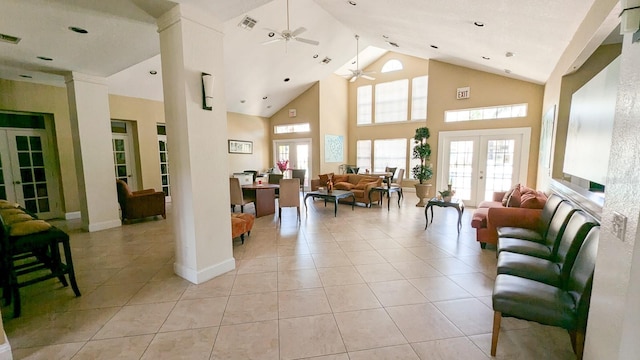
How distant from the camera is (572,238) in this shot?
2080 millimetres

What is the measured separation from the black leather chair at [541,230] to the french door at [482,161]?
3104mm

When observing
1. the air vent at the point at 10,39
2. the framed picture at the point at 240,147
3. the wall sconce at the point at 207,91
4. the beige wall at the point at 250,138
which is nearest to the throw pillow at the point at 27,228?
the wall sconce at the point at 207,91

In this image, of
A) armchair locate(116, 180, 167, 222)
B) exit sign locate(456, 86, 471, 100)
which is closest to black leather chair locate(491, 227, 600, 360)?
exit sign locate(456, 86, 471, 100)

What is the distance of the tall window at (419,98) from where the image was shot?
874 cm

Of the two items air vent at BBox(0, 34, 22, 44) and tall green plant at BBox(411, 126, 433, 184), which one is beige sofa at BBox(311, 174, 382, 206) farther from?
air vent at BBox(0, 34, 22, 44)

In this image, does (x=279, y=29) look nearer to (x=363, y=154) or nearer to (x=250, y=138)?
(x=250, y=138)

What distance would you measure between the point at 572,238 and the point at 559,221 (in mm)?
586

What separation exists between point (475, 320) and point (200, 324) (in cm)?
224

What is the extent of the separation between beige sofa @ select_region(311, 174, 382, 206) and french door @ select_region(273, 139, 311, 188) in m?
2.23

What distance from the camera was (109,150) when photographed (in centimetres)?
489

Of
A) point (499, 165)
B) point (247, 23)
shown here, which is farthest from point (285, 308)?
point (499, 165)

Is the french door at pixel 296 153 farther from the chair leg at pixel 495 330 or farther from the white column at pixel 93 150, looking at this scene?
the chair leg at pixel 495 330

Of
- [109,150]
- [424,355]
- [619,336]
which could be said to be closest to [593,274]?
[619,336]

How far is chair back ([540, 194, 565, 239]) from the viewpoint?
9.41 ft
